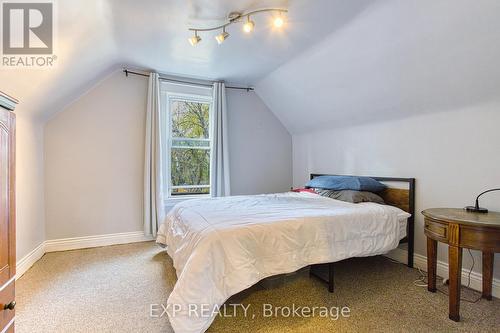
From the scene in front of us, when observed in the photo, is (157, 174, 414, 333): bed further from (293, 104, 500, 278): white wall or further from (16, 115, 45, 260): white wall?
(16, 115, 45, 260): white wall

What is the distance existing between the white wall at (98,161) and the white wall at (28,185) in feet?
0.54

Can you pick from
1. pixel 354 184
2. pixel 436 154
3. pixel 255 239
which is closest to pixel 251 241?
pixel 255 239

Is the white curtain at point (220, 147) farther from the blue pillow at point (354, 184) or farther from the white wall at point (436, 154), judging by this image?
the white wall at point (436, 154)

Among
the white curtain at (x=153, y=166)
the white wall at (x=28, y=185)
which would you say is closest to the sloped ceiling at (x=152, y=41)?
the white wall at (x=28, y=185)

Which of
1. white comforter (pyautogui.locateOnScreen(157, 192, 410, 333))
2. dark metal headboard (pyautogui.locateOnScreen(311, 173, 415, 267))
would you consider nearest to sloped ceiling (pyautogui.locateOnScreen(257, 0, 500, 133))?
dark metal headboard (pyautogui.locateOnScreen(311, 173, 415, 267))

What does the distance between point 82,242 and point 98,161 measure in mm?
1079

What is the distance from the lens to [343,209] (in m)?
2.43

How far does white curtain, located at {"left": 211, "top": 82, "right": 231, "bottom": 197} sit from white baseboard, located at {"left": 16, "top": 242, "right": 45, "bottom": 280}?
2.23 m

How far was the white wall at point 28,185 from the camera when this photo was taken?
2.52 meters

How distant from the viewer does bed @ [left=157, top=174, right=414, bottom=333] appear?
159 centimetres

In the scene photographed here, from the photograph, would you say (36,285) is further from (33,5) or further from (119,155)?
(33,5)

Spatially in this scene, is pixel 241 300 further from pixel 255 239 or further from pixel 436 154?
pixel 436 154

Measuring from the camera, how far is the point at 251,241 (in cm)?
181

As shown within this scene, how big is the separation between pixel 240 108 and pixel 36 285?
11.1 feet
